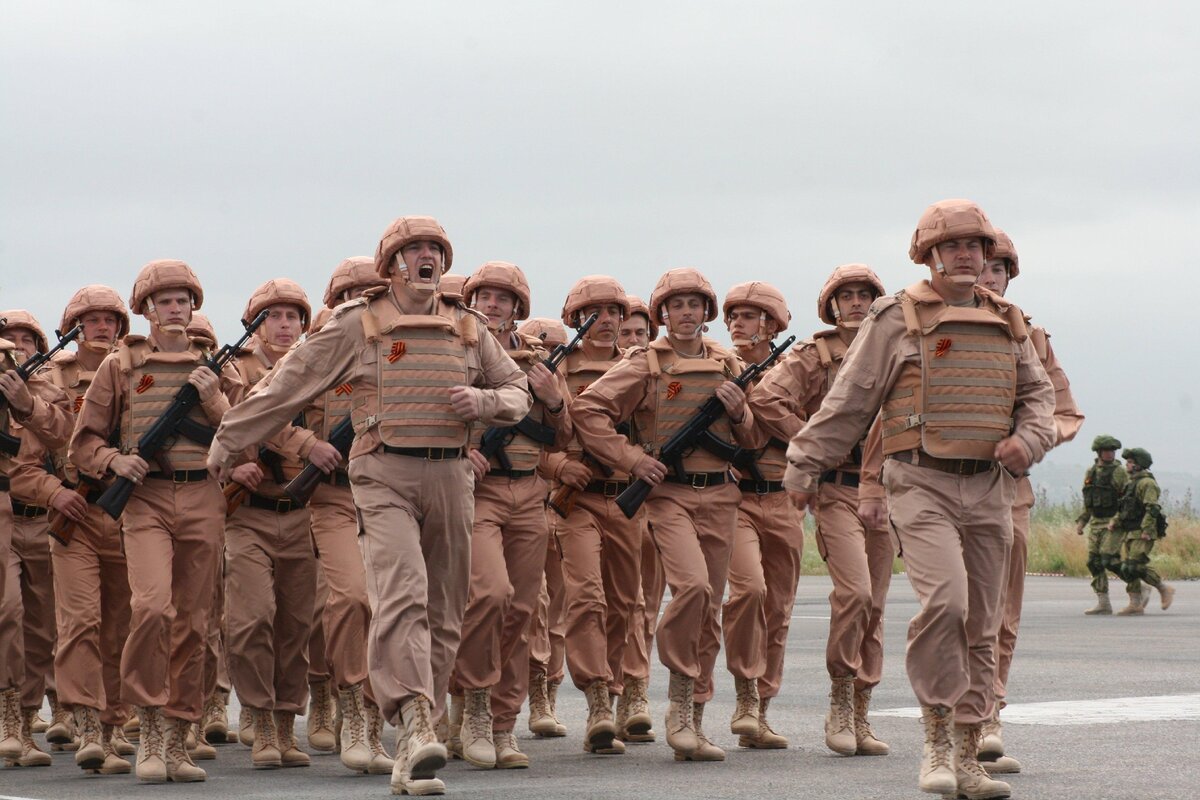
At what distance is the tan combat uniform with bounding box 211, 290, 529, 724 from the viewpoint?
9.92 m

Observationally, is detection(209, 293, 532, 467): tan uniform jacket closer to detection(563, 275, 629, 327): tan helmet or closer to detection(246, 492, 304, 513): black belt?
detection(246, 492, 304, 513): black belt

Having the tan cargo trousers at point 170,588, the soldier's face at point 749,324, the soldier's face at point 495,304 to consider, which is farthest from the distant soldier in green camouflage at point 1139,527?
the tan cargo trousers at point 170,588

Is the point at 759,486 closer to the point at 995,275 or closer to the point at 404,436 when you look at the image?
the point at 995,275

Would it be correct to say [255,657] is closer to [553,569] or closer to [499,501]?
[499,501]

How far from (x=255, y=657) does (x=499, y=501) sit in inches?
61.0

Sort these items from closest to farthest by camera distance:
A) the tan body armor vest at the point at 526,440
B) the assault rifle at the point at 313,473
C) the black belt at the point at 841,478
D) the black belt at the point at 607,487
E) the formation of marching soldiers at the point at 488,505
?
the formation of marching soldiers at the point at 488,505 → the assault rifle at the point at 313,473 → the tan body armor vest at the point at 526,440 → the black belt at the point at 841,478 → the black belt at the point at 607,487

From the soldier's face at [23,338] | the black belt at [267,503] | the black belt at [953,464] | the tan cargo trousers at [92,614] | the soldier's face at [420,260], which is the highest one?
→ the soldier's face at [420,260]

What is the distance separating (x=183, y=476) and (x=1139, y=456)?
58.7 ft

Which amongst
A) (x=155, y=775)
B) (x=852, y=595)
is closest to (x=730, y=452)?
(x=852, y=595)

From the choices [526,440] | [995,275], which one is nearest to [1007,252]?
[995,275]

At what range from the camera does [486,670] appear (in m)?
11.3

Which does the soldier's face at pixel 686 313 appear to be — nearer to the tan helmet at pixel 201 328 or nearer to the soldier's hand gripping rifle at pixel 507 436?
the soldier's hand gripping rifle at pixel 507 436

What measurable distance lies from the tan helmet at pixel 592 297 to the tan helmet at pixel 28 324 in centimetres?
325

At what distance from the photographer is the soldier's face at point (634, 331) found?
14781 mm
